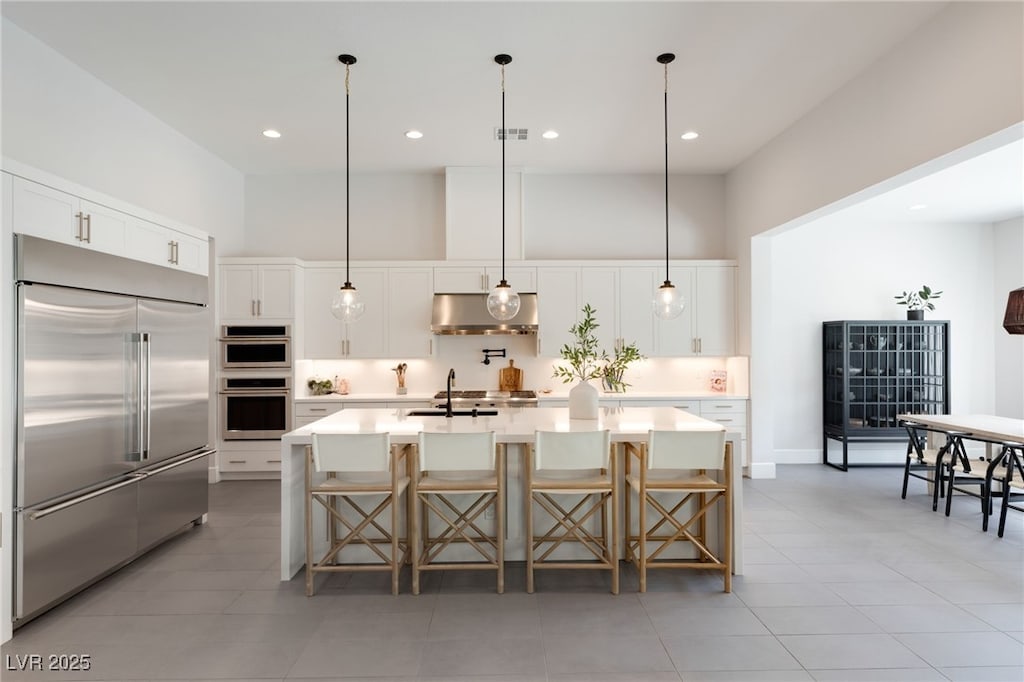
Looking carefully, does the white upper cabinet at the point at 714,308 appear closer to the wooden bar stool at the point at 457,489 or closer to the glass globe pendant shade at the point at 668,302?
the glass globe pendant shade at the point at 668,302

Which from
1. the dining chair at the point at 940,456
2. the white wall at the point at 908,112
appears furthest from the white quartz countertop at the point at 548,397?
the white wall at the point at 908,112

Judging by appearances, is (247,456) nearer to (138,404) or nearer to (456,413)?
(138,404)

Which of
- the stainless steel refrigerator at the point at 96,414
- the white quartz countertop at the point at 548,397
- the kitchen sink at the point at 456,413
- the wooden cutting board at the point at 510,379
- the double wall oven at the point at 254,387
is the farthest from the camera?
the wooden cutting board at the point at 510,379

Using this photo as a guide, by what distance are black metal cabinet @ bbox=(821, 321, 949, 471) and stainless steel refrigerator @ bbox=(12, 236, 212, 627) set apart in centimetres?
662

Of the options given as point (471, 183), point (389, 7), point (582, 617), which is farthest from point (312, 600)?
point (471, 183)

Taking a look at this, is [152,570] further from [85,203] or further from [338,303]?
[85,203]

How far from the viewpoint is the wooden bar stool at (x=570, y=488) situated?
3143 millimetres

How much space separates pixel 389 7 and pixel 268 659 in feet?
11.5

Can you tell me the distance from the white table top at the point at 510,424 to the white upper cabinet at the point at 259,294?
7.21 feet

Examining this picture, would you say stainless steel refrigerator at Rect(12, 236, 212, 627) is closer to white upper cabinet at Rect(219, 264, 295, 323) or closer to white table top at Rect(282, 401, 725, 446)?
white table top at Rect(282, 401, 725, 446)

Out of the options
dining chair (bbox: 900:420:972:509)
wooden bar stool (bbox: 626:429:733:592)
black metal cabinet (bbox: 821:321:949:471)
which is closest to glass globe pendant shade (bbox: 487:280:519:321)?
wooden bar stool (bbox: 626:429:733:592)

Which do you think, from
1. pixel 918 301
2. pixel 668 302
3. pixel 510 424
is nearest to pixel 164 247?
pixel 510 424

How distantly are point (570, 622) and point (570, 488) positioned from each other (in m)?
0.68

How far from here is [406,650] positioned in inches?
103
